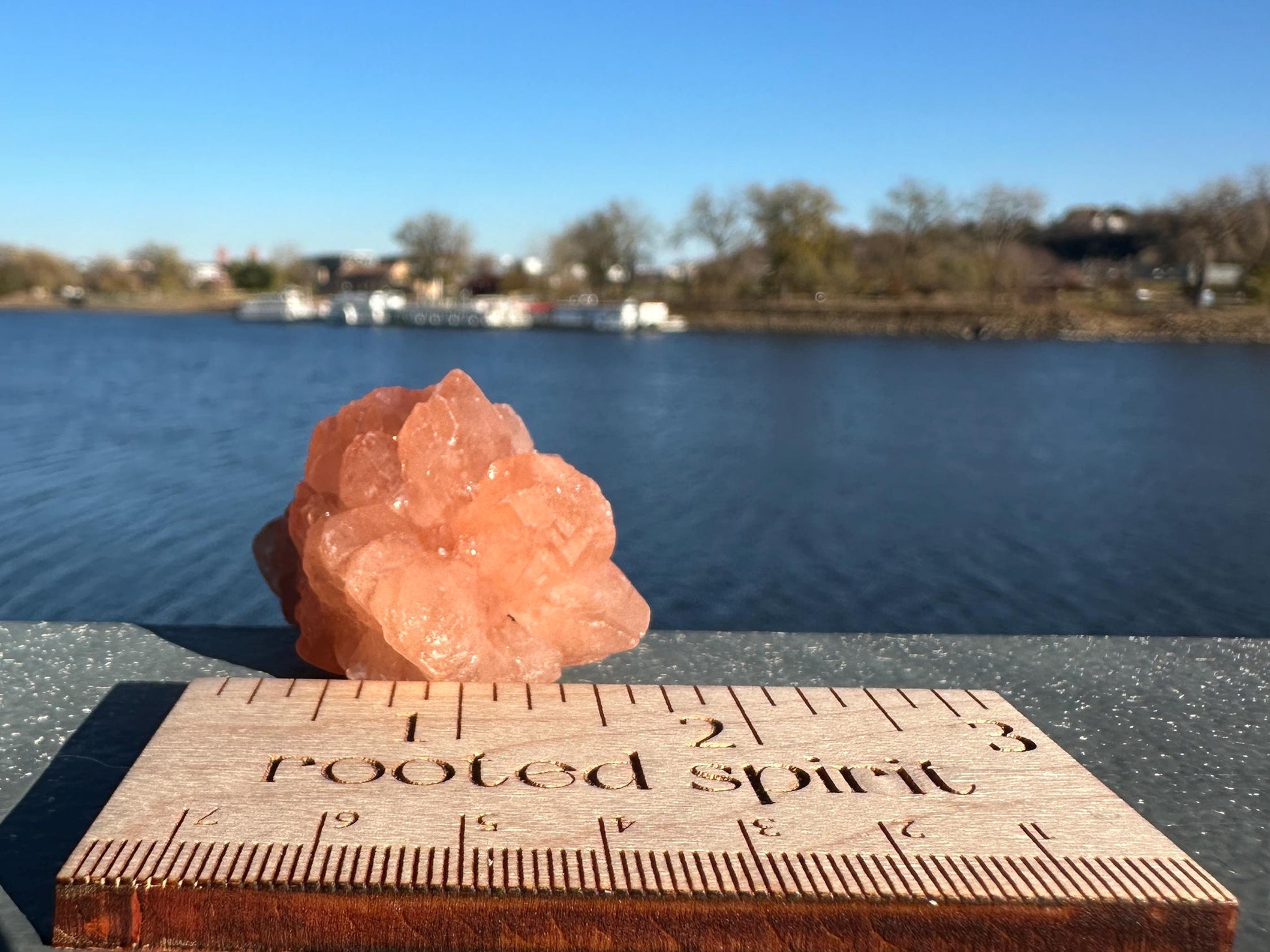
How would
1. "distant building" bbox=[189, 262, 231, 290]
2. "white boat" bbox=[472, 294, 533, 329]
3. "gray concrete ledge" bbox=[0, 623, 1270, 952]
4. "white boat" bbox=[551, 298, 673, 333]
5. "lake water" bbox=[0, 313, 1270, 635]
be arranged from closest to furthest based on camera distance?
1. "gray concrete ledge" bbox=[0, 623, 1270, 952]
2. "lake water" bbox=[0, 313, 1270, 635]
3. "white boat" bbox=[551, 298, 673, 333]
4. "white boat" bbox=[472, 294, 533, 329]
5. "distant building" bbox=[189, 262, 231, 290]

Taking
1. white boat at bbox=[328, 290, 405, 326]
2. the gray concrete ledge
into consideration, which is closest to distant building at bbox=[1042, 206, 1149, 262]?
white boat at bbox=[328, 290, 405, 326]

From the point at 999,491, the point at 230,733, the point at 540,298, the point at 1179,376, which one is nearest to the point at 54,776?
the point at 230,733

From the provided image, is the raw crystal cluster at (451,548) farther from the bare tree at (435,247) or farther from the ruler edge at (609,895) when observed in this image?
the bare tree at (435,247)

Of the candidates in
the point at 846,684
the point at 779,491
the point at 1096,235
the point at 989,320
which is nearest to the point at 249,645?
the point at 846,684

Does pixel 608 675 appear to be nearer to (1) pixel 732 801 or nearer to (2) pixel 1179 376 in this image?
(1) pixel 732 801

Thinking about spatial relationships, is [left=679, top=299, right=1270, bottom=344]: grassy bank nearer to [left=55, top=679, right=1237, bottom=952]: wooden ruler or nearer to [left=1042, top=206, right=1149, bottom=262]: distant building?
[left=1042, top=206, right=1149, bottom=262]: distant building

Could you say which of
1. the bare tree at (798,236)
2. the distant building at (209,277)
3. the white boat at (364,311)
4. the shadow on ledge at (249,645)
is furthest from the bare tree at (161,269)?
the shadow on ledge at (249,645)

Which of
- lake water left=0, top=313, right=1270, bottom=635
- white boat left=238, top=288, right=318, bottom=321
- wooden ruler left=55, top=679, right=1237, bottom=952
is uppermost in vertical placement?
wooden ruler left=55, top=679, right=1237, bottom=952

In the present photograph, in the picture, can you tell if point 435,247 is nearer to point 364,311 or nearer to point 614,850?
point 364,311
